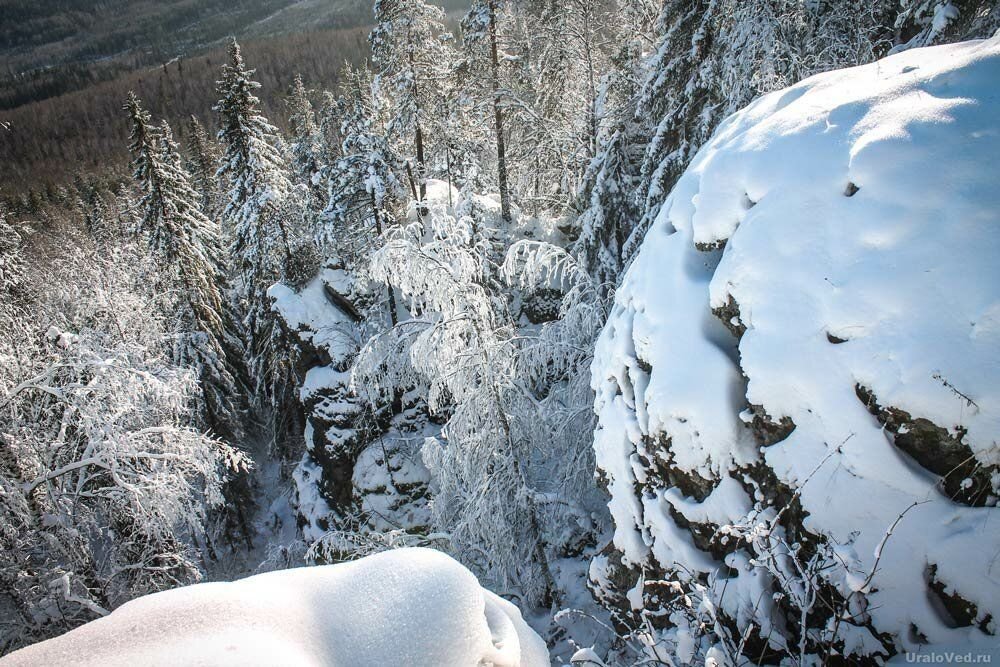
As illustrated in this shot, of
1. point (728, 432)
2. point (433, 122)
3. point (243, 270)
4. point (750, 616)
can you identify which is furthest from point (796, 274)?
point (243, 270)

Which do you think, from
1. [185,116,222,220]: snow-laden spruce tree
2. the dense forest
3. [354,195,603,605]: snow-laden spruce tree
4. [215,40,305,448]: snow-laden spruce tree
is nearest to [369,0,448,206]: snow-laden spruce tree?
the dense forest

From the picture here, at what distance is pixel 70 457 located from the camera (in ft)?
32.0

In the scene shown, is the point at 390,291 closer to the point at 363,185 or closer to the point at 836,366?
the point at 363,185

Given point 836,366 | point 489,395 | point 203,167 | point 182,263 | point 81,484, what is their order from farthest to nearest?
point 203,167, point 182,263, point 81,484, point 489,395, point 836,366

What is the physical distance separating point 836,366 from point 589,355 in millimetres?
4236

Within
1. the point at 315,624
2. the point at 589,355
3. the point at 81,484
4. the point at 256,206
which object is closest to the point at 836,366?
the point at 315,624

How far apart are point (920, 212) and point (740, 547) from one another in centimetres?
294

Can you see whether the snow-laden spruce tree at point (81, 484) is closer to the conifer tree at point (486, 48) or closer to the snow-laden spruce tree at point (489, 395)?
the snow-laden spruce tree at point (489, 395)

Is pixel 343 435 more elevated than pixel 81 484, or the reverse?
pixel 81 484

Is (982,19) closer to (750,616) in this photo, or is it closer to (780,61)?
(780,61)

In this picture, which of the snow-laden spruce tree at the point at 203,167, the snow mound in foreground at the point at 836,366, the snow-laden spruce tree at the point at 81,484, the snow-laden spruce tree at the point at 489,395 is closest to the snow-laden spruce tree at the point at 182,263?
the snow-laden spruce tree at the point at 81,484

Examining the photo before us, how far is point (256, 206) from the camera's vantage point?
722 inches

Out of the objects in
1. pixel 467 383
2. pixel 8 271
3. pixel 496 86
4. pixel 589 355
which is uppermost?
pixel 496 86

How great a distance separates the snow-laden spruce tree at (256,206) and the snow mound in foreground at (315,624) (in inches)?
691
